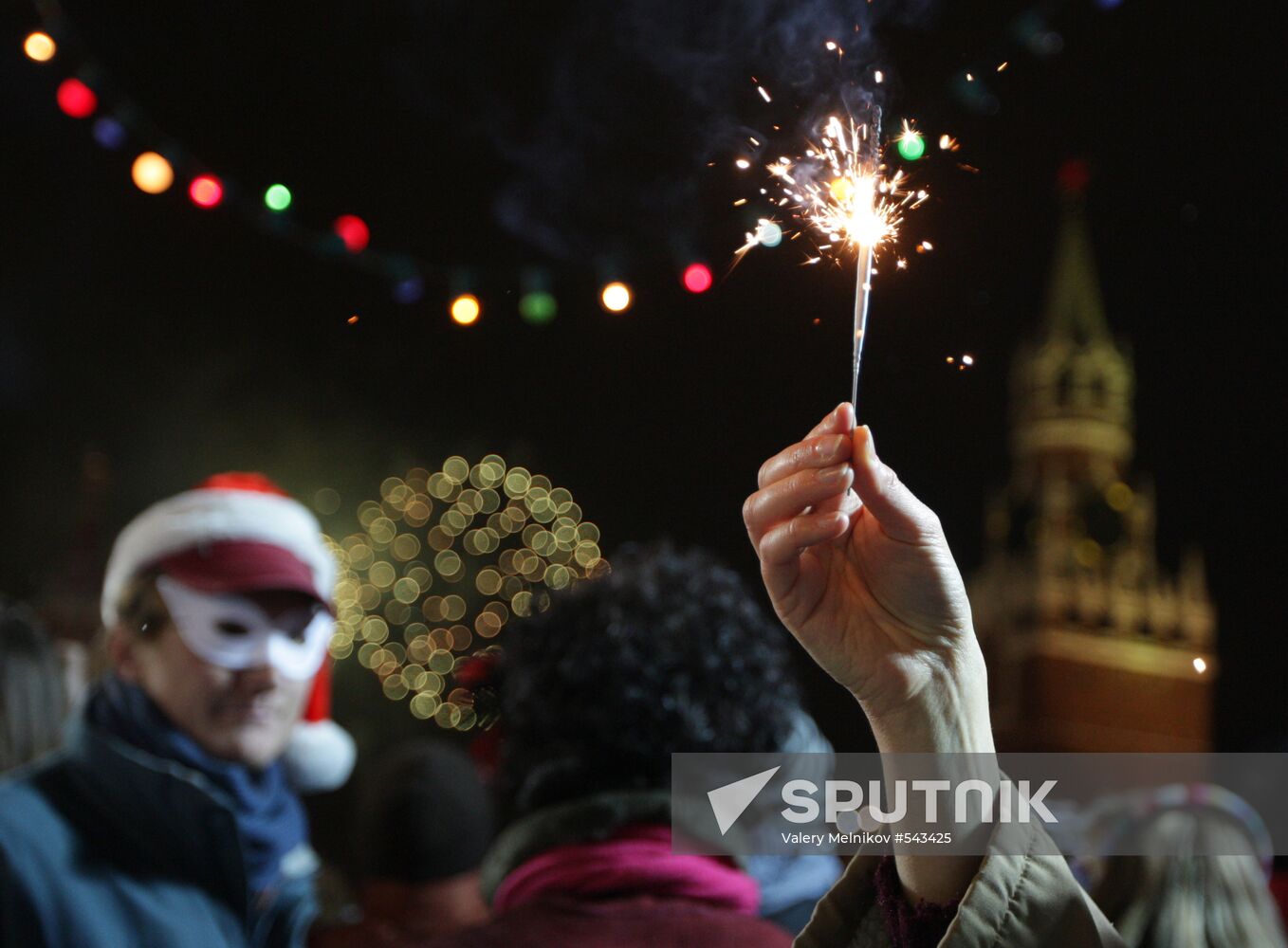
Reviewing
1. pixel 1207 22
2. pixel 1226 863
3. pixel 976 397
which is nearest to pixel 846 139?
pixel 976 397

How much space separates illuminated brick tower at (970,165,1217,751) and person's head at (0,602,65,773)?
46.3 m

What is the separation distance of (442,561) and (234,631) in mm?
9540

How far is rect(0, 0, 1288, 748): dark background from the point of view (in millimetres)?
2057

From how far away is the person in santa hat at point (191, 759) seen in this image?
7.45 ft

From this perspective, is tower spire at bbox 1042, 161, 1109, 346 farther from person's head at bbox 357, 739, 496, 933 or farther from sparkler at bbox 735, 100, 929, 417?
sparkler at bbox 735, 100, 929, 417

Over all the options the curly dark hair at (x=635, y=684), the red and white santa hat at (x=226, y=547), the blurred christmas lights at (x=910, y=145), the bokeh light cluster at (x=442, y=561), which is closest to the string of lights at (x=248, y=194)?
the red and white santa hat at (x=226, y=547)

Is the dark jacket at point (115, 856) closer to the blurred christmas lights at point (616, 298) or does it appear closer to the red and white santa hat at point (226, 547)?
the red and white santa hat at point (226, 547)

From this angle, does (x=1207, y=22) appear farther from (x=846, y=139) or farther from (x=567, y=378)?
(x=846, y=139)

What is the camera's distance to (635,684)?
7.01 feet

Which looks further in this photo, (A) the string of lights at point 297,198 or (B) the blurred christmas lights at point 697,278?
(A) the string of lights at point 297,198

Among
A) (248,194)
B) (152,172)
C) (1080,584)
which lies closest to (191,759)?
(248,194)

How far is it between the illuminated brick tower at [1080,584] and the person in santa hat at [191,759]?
46116 millimetres

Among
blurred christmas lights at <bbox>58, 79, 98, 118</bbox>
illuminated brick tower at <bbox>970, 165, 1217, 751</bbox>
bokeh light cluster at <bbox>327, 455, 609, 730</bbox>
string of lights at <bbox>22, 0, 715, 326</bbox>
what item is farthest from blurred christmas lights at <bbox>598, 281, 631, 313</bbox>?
illuminated brick tower at <bbox>970, 165, 1217, 751</bbox>

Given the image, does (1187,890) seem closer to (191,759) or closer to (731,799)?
(731,799)
